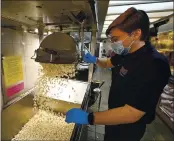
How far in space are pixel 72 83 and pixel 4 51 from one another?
1214 millimetres

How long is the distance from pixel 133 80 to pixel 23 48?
1.46m

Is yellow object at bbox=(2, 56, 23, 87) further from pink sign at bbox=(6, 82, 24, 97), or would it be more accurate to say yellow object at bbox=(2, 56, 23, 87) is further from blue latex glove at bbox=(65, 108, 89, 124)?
blue latex glove at bbox=(65, 108, 89, 124)

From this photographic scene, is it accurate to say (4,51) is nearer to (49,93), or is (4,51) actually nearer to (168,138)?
(49,93)

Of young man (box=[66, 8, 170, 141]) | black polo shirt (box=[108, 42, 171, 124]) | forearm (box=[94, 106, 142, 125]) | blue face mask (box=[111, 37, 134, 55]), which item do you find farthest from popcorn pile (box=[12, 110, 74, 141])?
blue face mask (box=[111, 37, 134, 55])

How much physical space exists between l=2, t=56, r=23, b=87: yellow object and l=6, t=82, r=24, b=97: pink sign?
2.4 inches

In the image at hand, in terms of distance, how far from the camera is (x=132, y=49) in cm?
127

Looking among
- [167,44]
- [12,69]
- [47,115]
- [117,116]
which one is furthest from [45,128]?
[167,44]

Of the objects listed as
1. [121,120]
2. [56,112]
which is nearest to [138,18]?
[121,120]

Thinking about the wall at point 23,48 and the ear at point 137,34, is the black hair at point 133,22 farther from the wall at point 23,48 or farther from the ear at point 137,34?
the wall at point 23,48

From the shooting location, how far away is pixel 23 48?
1.89 meters

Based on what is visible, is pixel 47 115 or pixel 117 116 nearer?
pixel 117 116

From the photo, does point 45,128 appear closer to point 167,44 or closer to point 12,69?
point 12,69

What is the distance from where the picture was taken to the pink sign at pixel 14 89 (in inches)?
63.8

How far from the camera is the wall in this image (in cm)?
153
